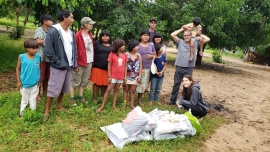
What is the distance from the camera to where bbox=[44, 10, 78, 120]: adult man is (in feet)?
12.9

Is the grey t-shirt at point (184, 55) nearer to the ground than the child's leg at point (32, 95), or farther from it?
farther from it

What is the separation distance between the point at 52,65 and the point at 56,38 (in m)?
0.47

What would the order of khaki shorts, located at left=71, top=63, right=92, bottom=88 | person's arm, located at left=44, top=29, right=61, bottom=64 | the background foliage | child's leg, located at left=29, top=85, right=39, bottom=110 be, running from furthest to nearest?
the background foliage → khaki shorts, located at left=71, top=63, right=92, bottom=88 → child's leg, located at left=29, top=85, right=39, bottom=110 → person's arm, located at left=44, top=29, right=61, bottom=64

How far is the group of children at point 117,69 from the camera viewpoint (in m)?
4.12

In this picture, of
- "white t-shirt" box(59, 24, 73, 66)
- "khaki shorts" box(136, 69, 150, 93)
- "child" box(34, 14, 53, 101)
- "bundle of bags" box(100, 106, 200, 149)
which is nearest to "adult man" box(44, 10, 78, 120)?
"white t-shirt" box(59, 24, 73, 66)

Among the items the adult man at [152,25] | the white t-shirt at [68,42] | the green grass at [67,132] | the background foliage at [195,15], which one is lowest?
the green grass at [67,132]

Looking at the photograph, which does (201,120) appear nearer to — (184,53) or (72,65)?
(184,53)

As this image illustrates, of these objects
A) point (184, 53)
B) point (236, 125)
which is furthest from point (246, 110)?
point (184, 53)

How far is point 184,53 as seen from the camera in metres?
5.50

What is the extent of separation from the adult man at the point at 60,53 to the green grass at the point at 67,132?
0.31 metres

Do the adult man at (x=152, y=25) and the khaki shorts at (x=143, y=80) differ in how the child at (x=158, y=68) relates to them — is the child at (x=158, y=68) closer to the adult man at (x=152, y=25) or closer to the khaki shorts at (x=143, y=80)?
the khaki shorts at (x=143, y=80)

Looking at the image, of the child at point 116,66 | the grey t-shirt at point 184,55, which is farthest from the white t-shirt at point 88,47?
the grey t-shirt at point 184,55

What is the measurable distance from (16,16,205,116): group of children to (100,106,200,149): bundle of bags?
1.06 m

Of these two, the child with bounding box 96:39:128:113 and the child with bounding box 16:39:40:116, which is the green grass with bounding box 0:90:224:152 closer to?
the child with bounding box 16:39:40:116
